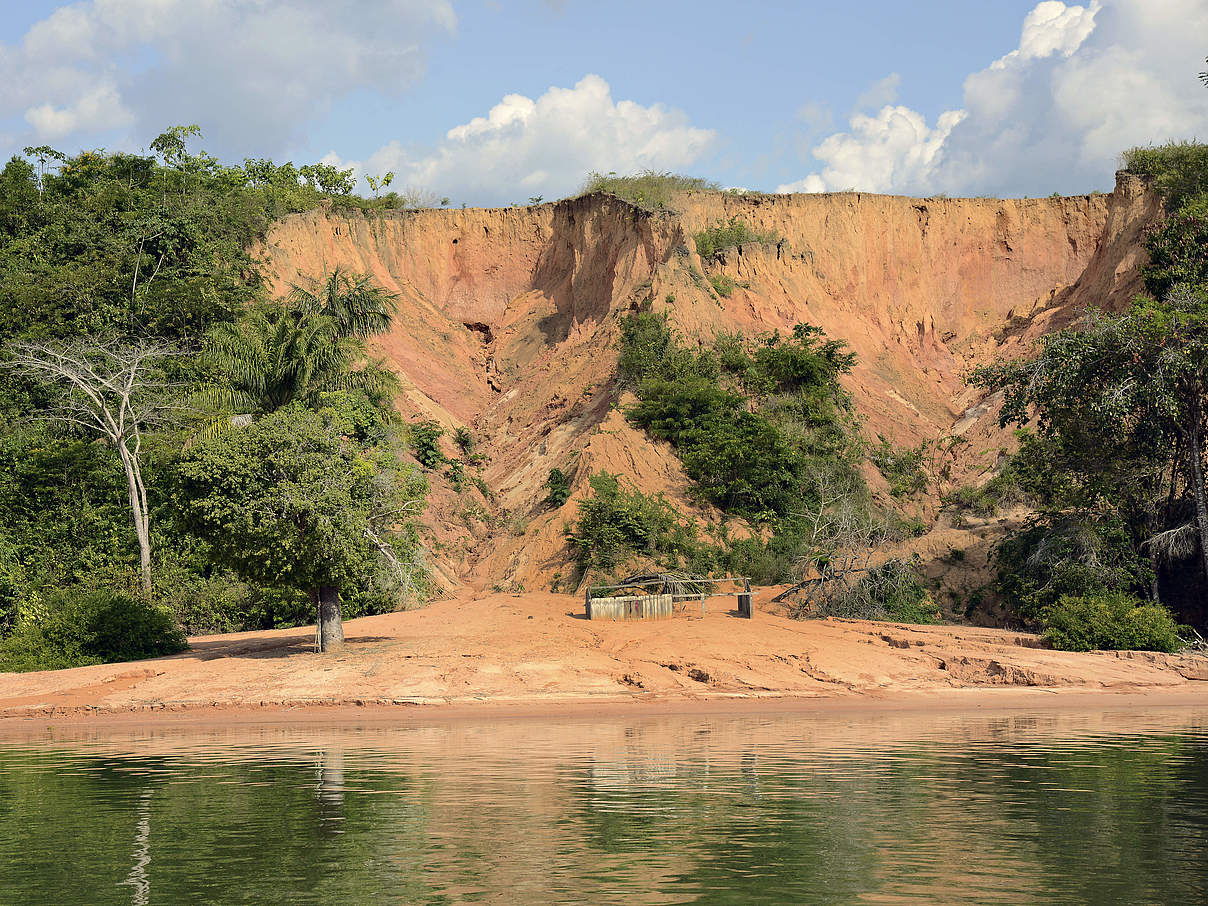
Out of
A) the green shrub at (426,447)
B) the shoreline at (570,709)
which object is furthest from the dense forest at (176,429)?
the shoreline at (570,709)

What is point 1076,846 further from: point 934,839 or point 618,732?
point 618,732

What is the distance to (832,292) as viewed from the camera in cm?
4153

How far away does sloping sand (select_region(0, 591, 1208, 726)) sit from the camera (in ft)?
62.3

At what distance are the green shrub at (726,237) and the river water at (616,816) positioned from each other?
26084mm

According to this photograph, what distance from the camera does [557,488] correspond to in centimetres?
3188

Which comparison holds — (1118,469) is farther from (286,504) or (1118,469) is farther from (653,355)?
(286,504)

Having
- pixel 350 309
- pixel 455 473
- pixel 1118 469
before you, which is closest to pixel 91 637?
pixel 350 309

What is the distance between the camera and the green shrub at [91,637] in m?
21.7

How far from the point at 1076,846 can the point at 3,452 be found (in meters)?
27.1

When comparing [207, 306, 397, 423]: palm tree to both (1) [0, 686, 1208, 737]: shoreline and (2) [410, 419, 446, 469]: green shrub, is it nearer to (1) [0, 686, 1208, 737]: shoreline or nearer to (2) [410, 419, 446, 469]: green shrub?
(2) [410, 419, 446, 469]: green shrub

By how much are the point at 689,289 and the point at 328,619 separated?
63.0 feet

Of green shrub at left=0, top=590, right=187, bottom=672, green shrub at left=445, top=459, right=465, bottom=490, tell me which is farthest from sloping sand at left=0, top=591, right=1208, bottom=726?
green shrub at left=445, top=459, right=465, bottom=490

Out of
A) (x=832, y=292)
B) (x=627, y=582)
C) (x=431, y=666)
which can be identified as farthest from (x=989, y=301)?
(x=431, y=666)

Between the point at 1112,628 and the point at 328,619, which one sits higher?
the point at 328,619
